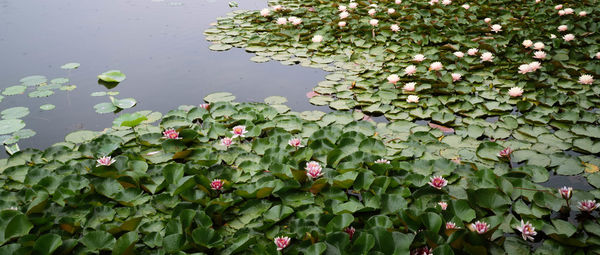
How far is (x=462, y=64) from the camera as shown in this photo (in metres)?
3.39

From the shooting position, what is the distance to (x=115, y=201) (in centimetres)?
187

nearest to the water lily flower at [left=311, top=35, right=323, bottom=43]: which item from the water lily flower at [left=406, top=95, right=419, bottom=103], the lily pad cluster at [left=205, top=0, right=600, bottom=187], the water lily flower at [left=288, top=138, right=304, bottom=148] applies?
the lily pad cluster at [left=205, top=0, right=600, bottom=187]

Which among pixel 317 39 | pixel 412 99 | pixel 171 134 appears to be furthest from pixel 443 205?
pixel 317 39

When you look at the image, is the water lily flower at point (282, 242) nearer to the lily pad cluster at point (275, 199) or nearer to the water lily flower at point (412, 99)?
the lily pad cluster at point (275, 199)

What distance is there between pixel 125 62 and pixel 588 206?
372cm

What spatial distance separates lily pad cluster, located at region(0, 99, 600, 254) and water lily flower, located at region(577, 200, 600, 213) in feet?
0.19

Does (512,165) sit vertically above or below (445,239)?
below

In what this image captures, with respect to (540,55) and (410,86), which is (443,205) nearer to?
(410,86)

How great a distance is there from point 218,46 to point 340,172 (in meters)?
2.66

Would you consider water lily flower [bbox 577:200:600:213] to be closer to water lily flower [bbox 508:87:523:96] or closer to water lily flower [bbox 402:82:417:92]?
water lily flower [bbox 508:87:523:96]

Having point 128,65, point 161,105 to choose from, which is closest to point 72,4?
point 128,65

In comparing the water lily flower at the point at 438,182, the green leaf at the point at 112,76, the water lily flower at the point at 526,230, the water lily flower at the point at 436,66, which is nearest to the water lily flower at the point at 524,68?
the water lily flower at the point at 436,66

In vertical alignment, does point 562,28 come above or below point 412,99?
above

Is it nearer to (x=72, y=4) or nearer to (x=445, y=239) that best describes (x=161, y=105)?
(x=445, y=239)
